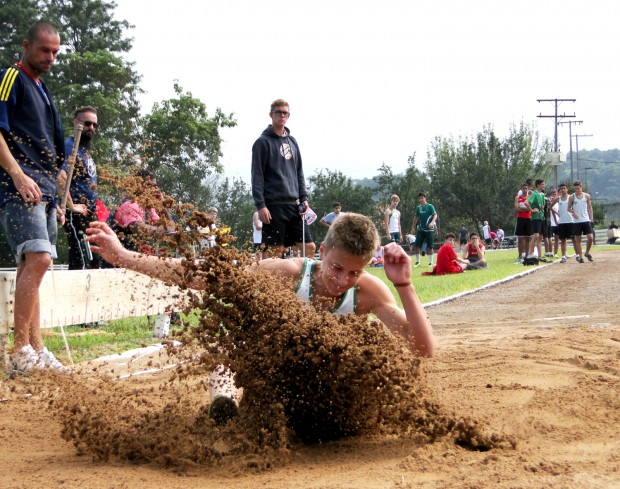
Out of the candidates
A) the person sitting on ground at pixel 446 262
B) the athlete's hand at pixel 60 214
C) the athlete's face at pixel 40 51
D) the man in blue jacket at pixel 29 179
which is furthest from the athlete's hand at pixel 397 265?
the person sitting on ground at pixel 446 262

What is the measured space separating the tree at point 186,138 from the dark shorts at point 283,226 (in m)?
23.0

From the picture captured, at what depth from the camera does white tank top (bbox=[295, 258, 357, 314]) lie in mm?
3799

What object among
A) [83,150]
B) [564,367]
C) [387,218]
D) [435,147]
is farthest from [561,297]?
[435,147]

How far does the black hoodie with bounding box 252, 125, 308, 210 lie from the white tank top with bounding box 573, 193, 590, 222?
13.2 metres

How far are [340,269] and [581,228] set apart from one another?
1767 centimetres

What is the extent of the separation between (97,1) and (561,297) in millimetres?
37090

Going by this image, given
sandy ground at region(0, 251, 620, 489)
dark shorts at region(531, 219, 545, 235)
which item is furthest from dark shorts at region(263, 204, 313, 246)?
dark shorts at region(531, 219, 545, 235)

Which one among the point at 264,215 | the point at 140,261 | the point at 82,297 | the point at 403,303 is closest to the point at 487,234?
the point at 264,215

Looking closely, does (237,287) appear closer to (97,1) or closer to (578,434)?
(578,434)

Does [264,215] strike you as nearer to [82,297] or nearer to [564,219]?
[82,297]

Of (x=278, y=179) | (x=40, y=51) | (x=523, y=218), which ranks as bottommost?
(x=523, y=218)

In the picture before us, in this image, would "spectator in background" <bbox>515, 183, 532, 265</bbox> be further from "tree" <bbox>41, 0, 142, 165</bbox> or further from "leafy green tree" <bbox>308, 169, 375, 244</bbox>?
"leafy green tree" <bbox>308, 169, 375, 244</bbox>

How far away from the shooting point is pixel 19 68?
204 inches

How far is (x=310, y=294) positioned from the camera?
380 cm
